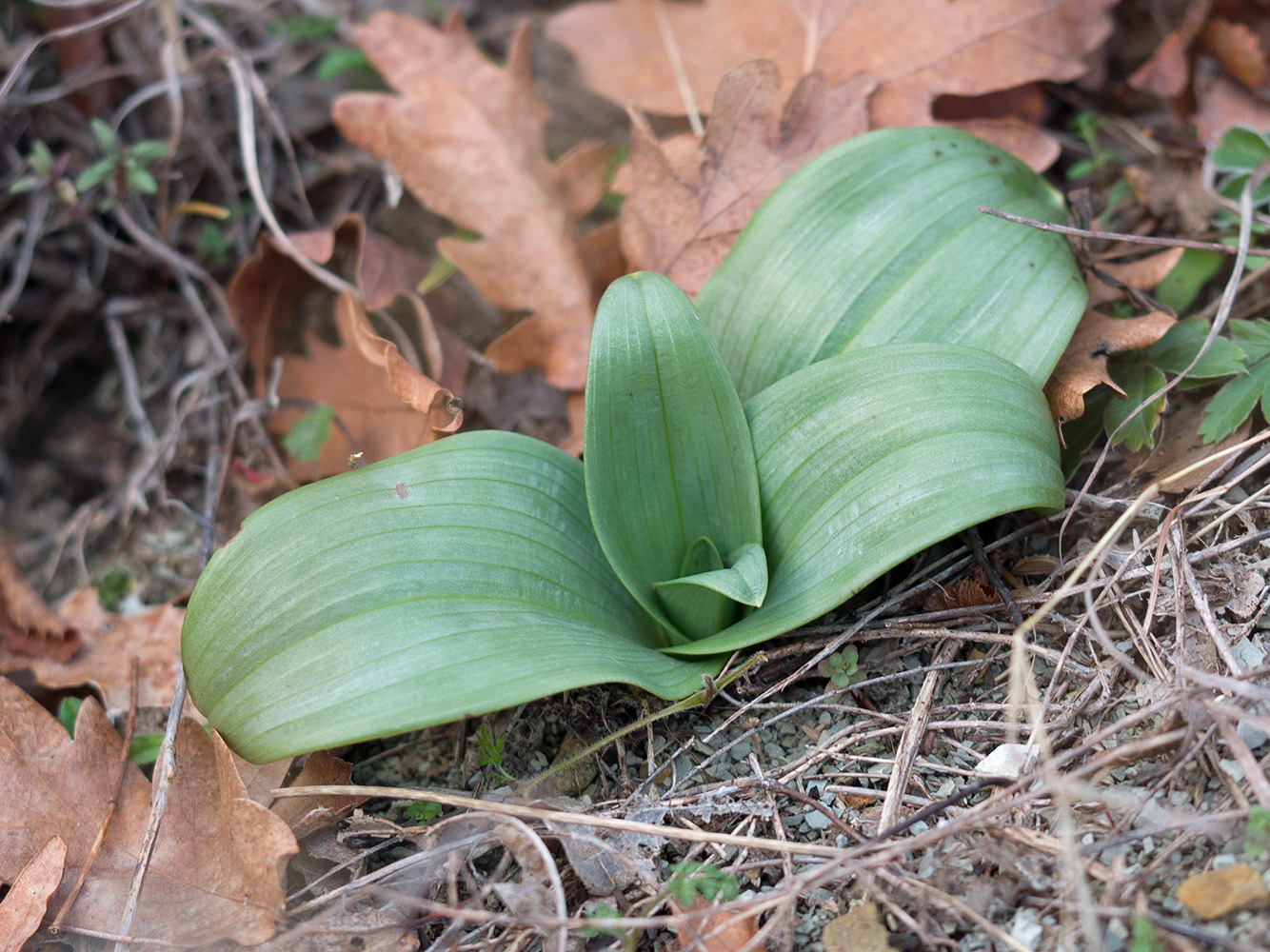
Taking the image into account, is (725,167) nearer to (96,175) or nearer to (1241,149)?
(1241,149)

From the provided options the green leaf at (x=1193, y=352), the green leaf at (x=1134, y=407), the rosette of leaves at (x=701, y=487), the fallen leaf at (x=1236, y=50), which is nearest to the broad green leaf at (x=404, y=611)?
the rosette of leaves at (x=701, y=487)

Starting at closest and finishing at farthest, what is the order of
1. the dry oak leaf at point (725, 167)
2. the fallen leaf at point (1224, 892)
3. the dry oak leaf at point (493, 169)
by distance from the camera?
the fallen leaf at point (1224, 892)
the dry oak leaf at point (725, 167)
the dry oak leaf at point (493, 169)

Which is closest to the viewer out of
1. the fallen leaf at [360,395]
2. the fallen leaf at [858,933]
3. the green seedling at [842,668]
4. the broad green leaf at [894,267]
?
the fallen leaf at [858,933]

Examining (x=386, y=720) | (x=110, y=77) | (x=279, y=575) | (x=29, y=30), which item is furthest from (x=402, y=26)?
(x=386, y=720)

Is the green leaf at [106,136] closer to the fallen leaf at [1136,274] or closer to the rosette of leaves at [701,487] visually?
the rosette of leaves at [701,487]

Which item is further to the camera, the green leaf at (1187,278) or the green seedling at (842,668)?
the green leaf at (1187,278)

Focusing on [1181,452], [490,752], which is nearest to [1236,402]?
[1181,452]

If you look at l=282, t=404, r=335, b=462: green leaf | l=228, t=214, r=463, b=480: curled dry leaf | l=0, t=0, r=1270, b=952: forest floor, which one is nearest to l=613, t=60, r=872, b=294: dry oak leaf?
l=0, t=0, r=1270, b=952: forest floor
